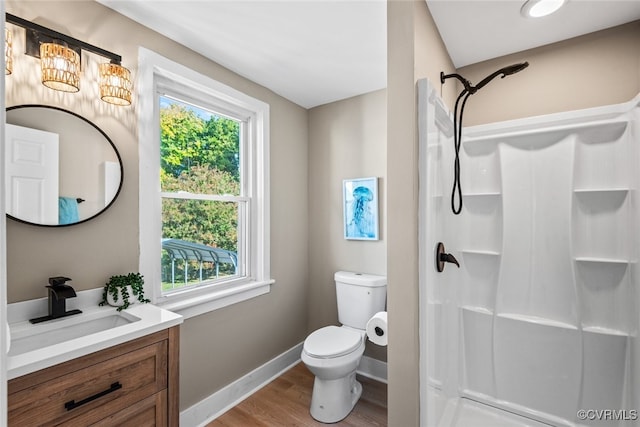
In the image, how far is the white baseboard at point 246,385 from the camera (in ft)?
6.07

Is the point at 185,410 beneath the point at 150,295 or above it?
beneath

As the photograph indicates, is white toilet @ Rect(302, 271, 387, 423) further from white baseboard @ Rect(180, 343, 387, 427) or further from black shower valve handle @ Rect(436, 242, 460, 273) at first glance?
black shower valve handle @ Rect(436, 242, 460, 273)

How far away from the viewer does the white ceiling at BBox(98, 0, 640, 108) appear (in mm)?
1451

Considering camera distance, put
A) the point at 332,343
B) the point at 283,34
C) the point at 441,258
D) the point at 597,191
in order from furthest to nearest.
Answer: the point at 332,343, the point at 283,34, the point at 597,191, the point at 441,258

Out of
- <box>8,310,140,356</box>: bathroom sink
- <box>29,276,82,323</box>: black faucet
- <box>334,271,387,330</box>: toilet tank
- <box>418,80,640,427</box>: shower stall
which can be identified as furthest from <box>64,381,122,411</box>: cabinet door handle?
<box>334,271,387,330</box>: toilet tank

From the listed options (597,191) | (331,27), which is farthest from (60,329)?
(597,191)

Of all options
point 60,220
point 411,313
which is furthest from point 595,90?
point 60,220

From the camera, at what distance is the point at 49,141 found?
51.4 inches

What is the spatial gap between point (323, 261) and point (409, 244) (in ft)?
5.04

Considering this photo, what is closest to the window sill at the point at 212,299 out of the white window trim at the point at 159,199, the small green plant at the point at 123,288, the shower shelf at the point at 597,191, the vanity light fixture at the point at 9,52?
the white window trim at the point at 159,199

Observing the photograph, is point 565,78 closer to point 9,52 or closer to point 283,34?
point 283,34

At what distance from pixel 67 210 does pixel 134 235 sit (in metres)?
0.32

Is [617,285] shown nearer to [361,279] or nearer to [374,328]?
[374,328]

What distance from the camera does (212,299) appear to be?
195 cm
